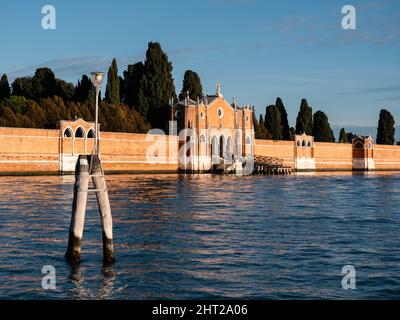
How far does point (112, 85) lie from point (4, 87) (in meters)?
10.3

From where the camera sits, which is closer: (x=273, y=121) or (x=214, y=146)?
(x=214, y=146)

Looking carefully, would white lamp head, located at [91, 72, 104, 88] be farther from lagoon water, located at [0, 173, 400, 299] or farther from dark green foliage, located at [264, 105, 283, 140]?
dark green foliage, located at [264, 105, 283, 140]

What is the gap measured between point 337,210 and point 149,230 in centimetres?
778

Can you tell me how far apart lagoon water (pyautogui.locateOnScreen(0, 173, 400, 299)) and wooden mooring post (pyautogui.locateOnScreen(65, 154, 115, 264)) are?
11.6 inches

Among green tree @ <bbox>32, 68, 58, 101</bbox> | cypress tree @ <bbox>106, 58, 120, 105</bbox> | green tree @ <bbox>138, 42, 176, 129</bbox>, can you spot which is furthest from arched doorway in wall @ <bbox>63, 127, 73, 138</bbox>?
green tree @ <bbox>32, 68, 58, 101</bbox>

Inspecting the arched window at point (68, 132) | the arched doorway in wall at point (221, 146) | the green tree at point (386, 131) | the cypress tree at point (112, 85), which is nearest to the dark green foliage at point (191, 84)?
the arched doorway in wall at point (221, 146)

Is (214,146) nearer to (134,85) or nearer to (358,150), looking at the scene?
(134,85)

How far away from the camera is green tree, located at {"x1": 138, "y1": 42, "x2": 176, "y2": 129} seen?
6262cm

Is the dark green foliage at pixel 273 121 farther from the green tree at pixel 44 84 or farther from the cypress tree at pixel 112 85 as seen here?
the green tree at pixel 44 84

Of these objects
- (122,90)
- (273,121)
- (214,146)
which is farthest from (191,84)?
(273,121)

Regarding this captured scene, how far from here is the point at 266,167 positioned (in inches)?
2511

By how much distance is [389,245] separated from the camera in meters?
12.7
